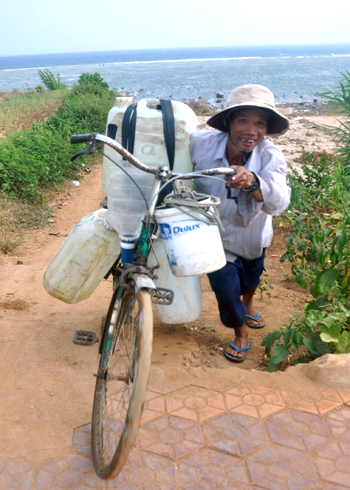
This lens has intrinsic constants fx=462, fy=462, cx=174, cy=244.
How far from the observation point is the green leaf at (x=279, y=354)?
2.73m

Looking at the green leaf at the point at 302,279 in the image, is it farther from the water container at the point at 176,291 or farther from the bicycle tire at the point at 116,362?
the bicycle tire at the point at 116,362

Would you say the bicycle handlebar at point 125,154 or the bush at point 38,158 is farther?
the bush at point 38,158

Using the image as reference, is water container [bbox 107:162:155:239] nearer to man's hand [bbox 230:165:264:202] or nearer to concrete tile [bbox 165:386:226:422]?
man's hand [bbox 230:165:264:202]

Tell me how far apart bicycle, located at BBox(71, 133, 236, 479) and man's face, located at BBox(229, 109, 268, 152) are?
661mm

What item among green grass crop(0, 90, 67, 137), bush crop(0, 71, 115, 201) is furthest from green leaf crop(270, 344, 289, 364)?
green grass crop(0, 90, 67, 137)

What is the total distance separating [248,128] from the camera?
8.47 ft

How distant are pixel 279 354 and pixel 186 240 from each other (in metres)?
1.27

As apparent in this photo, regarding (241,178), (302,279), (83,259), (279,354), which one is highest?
(241,178)

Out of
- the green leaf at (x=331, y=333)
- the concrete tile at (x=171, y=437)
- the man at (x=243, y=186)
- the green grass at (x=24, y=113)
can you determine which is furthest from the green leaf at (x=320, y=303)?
the green grass at (x=24, y=113)

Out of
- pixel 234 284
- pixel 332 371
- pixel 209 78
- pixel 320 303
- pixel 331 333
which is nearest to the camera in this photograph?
pixel 332 371

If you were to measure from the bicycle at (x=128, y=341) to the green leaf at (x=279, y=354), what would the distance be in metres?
0.97

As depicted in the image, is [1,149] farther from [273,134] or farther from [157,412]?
[157,412]

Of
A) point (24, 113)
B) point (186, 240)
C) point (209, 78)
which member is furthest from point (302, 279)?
point (209, 78)

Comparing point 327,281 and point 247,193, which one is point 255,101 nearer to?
point 247,193
